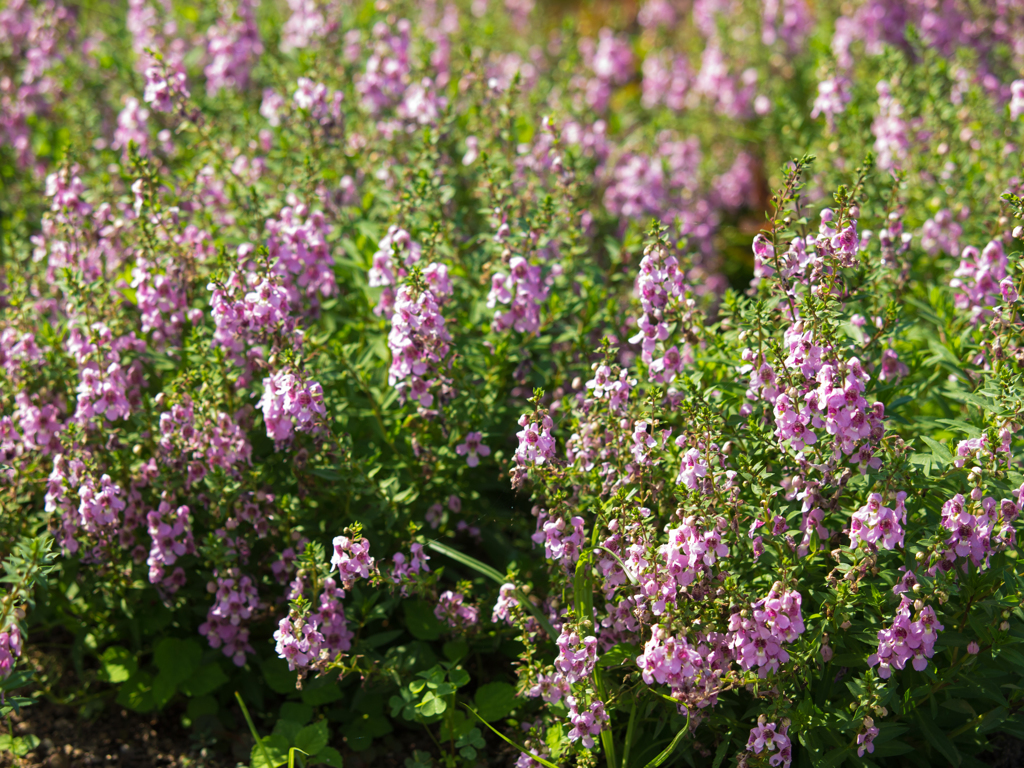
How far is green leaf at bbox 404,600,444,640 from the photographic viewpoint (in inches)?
149

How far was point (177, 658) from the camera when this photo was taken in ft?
12.8

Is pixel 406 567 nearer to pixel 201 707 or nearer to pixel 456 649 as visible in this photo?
pixel 456 649

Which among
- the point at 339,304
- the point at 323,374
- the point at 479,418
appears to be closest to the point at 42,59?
the point at 339,304

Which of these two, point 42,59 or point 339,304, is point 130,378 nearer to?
point 339,304

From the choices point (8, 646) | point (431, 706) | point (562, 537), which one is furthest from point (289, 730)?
point (562, 537)

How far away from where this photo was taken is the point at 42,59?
20.5ft

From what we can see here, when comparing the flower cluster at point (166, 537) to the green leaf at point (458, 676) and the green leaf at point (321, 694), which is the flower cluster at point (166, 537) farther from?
the green leaf at point (458, 676)

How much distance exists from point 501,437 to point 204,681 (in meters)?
1.64

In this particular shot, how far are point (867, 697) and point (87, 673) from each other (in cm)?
332

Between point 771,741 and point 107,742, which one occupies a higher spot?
point 771,741

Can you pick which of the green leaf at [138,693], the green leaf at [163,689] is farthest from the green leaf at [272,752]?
the green leaf at [138,693]

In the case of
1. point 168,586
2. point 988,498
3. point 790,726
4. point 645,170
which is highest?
point 645,170

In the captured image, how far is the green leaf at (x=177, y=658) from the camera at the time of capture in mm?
3863

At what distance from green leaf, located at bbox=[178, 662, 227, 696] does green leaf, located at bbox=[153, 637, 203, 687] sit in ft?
0.08
